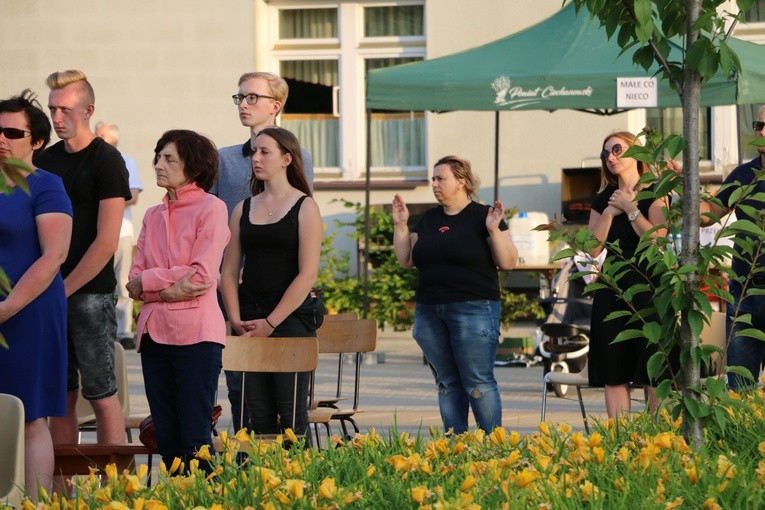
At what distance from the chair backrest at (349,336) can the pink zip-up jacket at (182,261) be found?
1845mm

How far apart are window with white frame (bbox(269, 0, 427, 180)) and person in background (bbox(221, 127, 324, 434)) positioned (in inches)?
456

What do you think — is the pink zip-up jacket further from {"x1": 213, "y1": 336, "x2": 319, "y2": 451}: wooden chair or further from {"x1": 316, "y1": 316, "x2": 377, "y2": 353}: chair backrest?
{"x1": 316, "y1": 316, "x2": 377, "y2": 353}: chair backrest

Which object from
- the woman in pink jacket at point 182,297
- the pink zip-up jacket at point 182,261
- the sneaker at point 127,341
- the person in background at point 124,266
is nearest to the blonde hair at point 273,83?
the woman in pink jacket at point 182,297

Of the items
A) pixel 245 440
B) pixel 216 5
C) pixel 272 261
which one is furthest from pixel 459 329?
pixel 216 5

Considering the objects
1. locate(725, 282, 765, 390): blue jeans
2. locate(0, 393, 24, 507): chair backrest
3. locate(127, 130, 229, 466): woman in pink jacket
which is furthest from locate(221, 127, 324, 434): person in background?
locate(725, 282, 765, 390): blue jeans

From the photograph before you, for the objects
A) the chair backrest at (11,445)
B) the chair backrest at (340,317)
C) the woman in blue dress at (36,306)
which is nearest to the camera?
the chair backrest at (11,445)

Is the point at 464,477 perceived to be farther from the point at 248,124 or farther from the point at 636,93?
the point at 636,93

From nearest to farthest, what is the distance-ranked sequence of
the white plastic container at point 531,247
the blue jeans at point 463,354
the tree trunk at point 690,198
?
1. the tree trunk at point 690,198
2. the blue jeans at point 463,354
3. the white plastic container at point 531,247

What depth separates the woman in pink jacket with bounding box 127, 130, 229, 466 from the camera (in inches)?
230

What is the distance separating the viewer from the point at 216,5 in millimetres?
18266

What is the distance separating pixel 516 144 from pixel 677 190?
39.9 feet

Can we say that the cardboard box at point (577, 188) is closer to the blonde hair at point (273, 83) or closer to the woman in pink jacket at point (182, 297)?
the blonde hair at point (273, 83)

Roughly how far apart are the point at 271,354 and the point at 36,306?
1.06 metres

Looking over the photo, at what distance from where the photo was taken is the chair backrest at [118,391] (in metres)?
7.05
